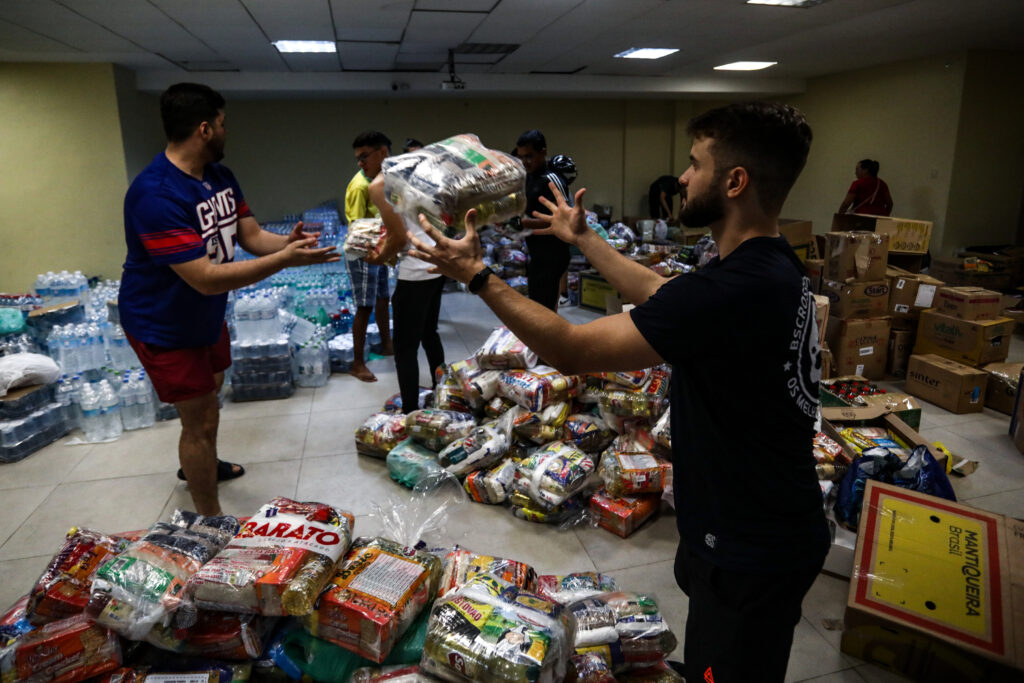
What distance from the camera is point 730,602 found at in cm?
112

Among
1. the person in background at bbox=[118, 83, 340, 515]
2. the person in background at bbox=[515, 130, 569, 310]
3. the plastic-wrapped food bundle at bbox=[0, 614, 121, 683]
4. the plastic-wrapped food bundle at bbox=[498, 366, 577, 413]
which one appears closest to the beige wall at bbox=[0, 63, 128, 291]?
the person in background at bbox=[515, 130, 569, 310]

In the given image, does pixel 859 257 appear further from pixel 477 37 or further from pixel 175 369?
pixel 477 37

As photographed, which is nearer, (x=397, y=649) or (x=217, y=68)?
(x=397, y=649)

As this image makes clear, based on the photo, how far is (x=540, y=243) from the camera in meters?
3.83

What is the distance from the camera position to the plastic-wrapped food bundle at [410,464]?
2846 millimetres

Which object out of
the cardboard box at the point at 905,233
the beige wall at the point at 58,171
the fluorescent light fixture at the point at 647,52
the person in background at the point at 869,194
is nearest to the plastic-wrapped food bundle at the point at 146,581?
the cardboard box at the point at 905,233

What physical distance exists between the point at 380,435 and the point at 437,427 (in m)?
0.35

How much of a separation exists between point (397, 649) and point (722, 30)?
640cm

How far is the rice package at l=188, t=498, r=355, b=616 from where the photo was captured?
1.40m

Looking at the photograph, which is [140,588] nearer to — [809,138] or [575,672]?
[575,672]

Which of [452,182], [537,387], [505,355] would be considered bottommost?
[537,387]

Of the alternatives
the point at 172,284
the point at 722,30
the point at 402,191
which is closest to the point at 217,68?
the point at 722,30

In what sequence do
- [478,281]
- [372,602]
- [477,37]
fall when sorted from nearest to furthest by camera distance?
[478,281], [372,602], [477,37]

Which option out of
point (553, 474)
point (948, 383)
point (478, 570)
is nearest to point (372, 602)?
point (478, 570)
